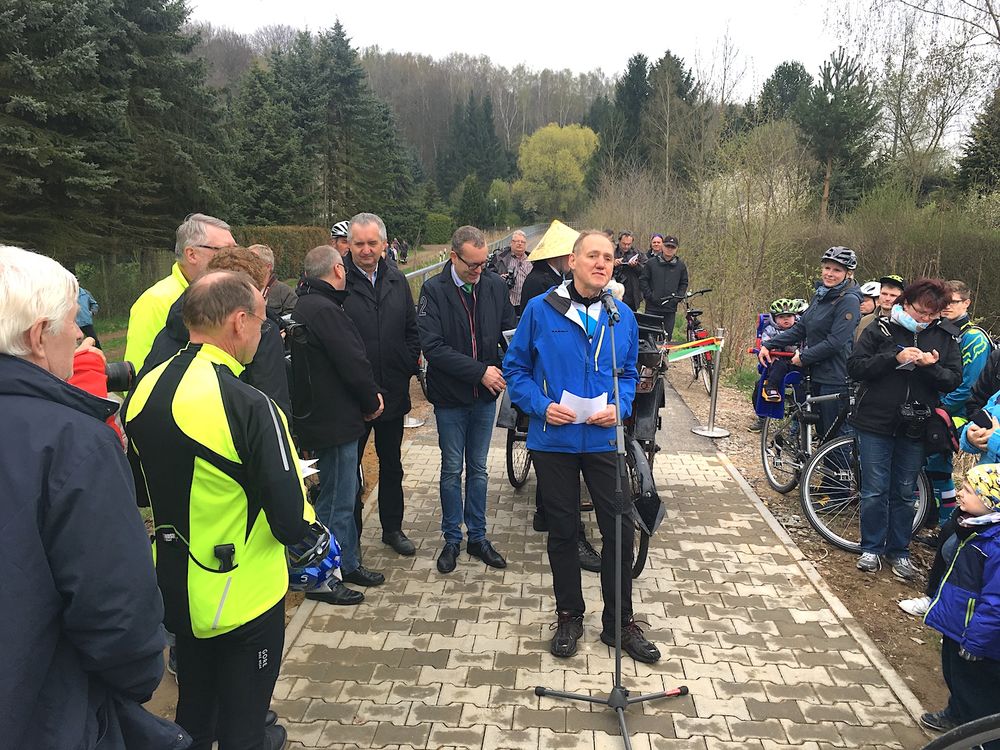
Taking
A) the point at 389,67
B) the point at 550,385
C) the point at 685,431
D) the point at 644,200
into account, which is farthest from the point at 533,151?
the point at 550,385

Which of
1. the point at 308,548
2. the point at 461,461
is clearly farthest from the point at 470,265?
the point at 308,548

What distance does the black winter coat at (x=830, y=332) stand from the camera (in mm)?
5426

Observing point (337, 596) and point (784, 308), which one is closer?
point (337, 596)

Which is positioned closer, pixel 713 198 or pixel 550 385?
pixel 550 385

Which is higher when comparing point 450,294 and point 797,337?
point 450,294

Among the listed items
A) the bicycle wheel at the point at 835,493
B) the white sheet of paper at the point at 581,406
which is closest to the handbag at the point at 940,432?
the bicycle wheel at the point at 835,493

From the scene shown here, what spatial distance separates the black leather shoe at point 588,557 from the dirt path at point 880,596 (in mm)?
1560

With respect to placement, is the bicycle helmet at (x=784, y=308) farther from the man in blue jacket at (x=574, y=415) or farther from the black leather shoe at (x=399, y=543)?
the black leather shoe at (x=399, y=543)

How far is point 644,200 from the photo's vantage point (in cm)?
2575

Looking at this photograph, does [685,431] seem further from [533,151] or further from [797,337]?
[533,151]

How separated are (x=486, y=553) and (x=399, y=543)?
634 mm

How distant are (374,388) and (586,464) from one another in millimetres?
1319

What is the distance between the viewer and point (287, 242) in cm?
2766

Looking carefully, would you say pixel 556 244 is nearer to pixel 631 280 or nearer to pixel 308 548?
pixel 308 548
